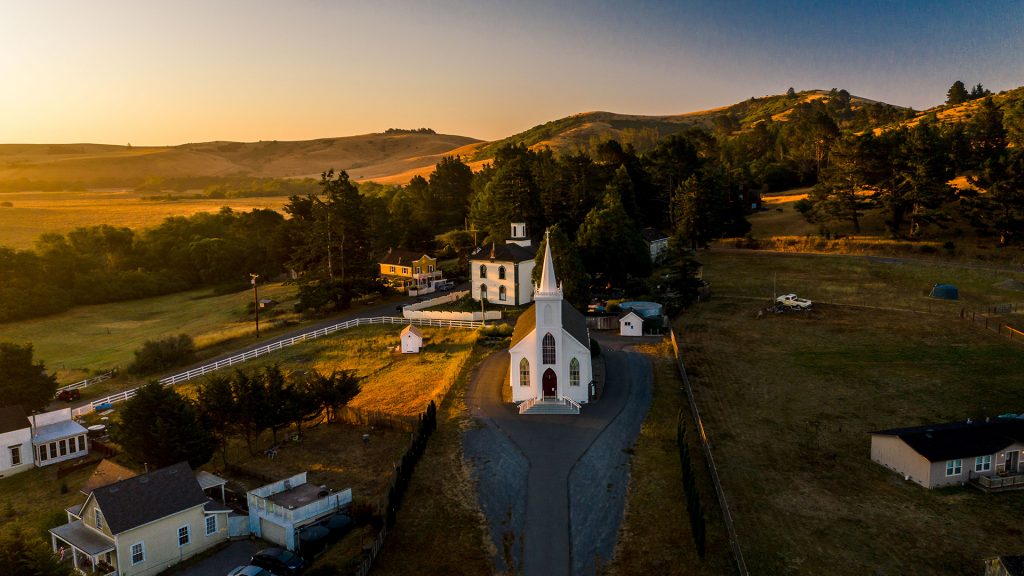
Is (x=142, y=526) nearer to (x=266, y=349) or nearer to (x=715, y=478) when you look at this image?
(x=715, y=478)

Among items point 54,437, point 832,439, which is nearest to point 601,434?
point 832,439

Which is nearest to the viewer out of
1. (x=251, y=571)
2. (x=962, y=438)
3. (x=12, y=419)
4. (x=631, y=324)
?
(x=251, y=571)

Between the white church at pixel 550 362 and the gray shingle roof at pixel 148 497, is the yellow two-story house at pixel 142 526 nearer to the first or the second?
the gray shingle roof at pixel 148 497

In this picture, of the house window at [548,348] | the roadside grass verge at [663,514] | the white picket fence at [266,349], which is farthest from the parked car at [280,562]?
the white picket fence at [266,349]

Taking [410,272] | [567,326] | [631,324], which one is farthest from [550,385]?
[410,272]

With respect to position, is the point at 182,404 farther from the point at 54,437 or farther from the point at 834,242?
the point at 834,242

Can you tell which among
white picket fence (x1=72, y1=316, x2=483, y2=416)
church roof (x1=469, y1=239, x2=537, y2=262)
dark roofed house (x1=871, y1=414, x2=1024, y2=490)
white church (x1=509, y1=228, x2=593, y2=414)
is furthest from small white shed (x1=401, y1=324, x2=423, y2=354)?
dark roofed house (x1=871, y1=414, x2=1024, y2=490)

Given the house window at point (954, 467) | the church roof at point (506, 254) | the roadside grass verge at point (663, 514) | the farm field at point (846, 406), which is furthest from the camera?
the church roof at point (506, 254)
